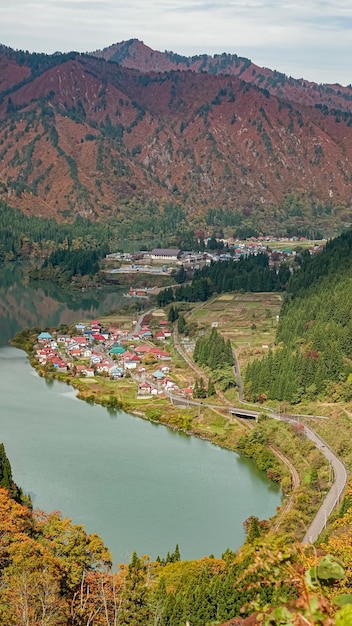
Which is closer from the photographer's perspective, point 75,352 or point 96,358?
point 96,358

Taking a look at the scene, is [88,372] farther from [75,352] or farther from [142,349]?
[142,349]

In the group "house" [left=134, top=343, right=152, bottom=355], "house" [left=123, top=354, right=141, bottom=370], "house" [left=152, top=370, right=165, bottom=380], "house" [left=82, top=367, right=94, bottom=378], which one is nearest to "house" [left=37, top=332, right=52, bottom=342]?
"house" [left=134, top=343, right=152, bottom=355]

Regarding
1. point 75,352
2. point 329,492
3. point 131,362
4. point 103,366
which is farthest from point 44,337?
point 329,492

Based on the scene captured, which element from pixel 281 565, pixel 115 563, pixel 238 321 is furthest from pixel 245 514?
pixel 238 321

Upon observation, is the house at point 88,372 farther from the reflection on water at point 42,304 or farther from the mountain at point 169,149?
the mountain at point 169,149

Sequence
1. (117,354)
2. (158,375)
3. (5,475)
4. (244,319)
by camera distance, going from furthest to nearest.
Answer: (244,319)
(117,354)
(158,375)
(5,475)

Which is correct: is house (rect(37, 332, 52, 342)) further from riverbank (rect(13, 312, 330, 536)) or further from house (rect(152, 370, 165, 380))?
house (rect(152, 370, 165, 380))

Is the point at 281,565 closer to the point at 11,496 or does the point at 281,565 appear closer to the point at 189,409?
the point at 11,496
